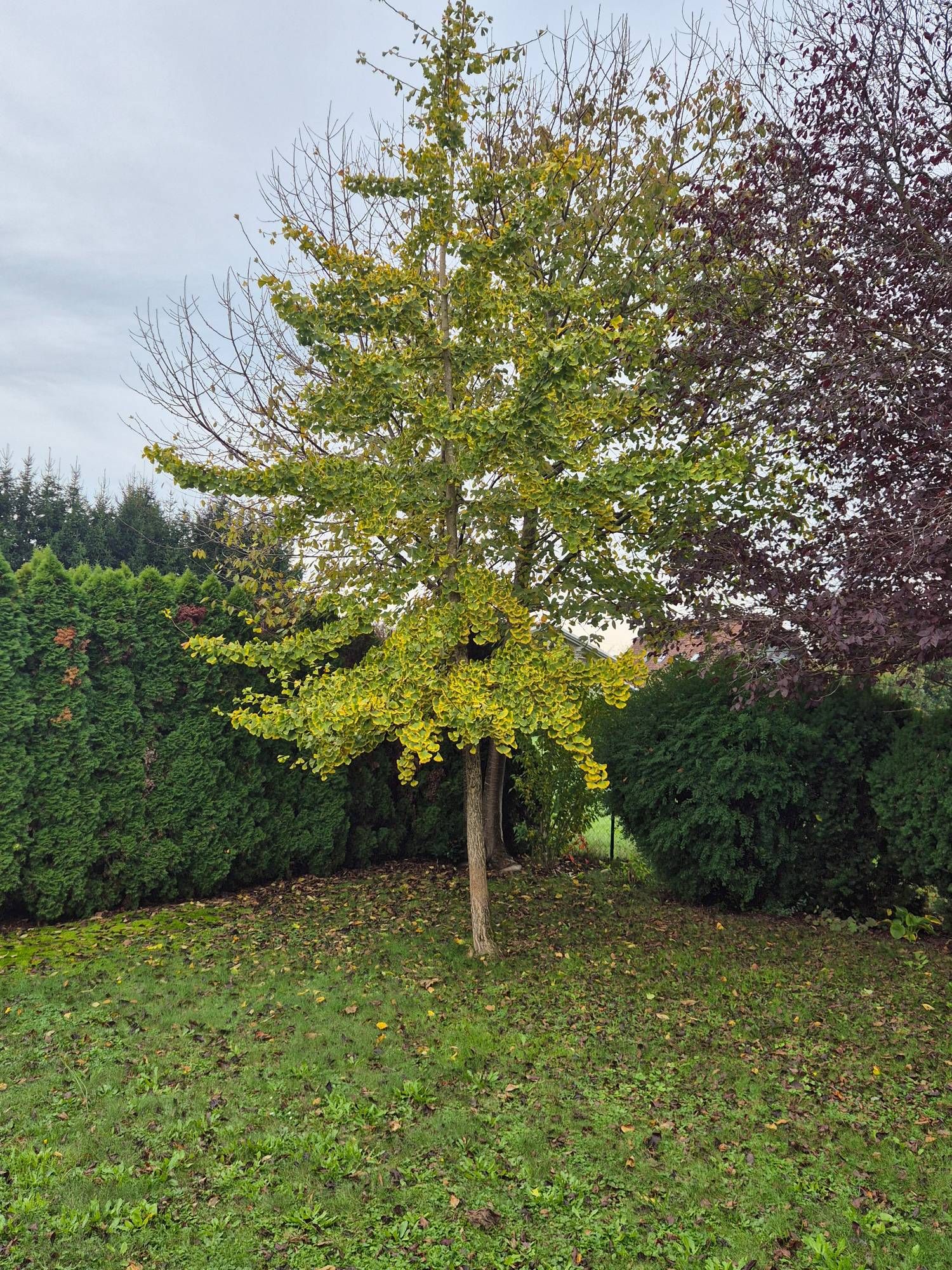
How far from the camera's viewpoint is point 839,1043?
13.5 ft

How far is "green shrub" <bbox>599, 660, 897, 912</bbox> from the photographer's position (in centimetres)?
625

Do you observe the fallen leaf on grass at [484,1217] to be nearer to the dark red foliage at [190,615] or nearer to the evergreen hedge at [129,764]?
the evergreen hedge at [129,764]

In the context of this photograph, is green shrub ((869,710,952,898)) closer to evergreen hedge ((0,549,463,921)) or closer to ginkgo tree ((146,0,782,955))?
ginkgo tree ((146,0,782,955))

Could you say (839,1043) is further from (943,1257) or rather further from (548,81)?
(548,81)

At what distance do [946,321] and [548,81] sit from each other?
4.49 metres

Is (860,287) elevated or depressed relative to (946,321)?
elevated

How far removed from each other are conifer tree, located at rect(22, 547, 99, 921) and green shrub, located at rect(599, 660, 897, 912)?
4.53 meters

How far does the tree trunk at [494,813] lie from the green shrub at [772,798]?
1.55 metres

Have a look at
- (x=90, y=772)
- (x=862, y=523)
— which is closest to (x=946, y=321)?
(x=862, y=523)

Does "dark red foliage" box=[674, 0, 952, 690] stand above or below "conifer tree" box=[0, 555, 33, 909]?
above

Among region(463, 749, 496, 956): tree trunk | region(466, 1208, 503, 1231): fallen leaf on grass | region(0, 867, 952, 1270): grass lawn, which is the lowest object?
region(466, 1208, 503, 1231): fallen leaf on grass

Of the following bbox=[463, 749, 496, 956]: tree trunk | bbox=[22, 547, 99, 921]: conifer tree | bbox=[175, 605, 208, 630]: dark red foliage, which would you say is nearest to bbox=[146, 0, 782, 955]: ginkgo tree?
bbox=[463, 749, 496, 956]: tree trunk

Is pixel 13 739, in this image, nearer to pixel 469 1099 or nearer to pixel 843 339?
pixel 469 1099

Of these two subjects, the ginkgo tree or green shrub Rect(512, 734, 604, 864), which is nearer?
the ginkgo tree
